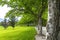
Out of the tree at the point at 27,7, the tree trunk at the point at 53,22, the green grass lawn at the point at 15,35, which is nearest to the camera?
the tree trunk at the point at 53,22

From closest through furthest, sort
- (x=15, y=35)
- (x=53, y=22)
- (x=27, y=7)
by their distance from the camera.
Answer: (x=53, y=22)
(x=15, y=35)
(x=27, y=7)

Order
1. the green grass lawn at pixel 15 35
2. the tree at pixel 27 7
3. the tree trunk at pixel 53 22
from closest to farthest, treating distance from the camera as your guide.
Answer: the tree trunk at pixel 53 22
the green grass lawn at pixel 15 35
the tree at pixel 27 7

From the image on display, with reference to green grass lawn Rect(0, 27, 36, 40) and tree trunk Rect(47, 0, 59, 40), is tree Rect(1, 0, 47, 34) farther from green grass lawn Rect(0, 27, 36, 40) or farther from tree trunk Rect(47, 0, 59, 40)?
tree trunk Rect(47, 0, 59, 40)

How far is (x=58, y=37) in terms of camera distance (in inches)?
344

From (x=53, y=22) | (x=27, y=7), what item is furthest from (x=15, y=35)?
(x=53, y=22)

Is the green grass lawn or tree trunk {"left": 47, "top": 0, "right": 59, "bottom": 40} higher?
tree trunk {"left": 47, "top": 0, "right": 59, "bottom": 40}

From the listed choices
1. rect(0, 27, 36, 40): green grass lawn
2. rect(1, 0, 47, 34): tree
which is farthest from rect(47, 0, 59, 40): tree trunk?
rect(1, 0, 47, 34): tree

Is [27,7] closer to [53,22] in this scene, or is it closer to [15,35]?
[15,35]

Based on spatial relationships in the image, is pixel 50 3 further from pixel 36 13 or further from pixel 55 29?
pixel 36 13

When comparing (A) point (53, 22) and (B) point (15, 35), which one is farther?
(B) point (15, 35)

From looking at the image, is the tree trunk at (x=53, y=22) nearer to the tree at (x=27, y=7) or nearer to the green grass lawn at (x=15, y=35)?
the green grass lawn at (x=15, y=35)

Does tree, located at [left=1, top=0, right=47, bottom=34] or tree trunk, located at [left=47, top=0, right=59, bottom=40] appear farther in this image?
tree, located at [left=1, top=0, right=47, bottom=34]

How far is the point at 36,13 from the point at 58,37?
18215 millimetres

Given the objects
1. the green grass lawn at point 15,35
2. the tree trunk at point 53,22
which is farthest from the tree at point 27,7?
the tree trunk at point 53,22
